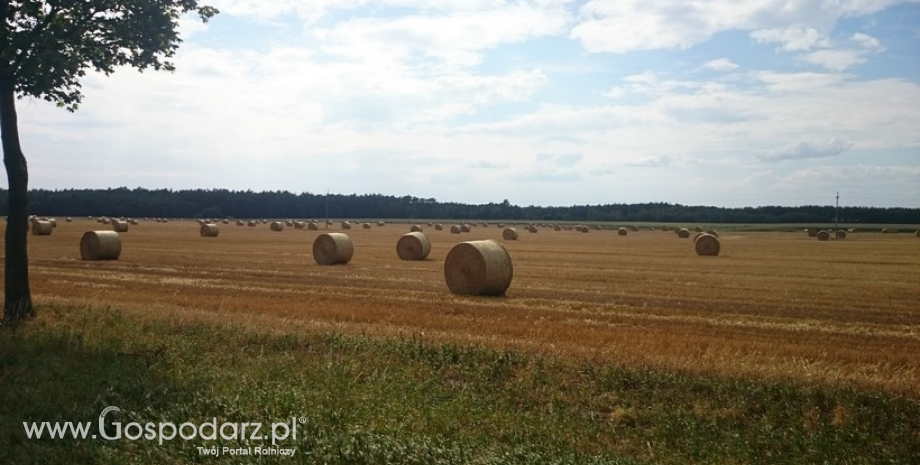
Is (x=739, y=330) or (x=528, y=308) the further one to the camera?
(x=528, y=308)

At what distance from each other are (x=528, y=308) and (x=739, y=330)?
5.08m

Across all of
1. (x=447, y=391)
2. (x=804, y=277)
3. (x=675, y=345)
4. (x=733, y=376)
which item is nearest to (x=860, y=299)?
(x=804, y=277)

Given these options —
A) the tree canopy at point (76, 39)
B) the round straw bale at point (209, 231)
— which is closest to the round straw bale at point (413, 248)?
the tree canopy at point (76, 39)

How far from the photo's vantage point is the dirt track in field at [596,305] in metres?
12.5

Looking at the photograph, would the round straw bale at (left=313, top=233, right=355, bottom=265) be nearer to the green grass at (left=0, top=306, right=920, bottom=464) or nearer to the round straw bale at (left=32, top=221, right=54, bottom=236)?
the green grass at (left=0, top=306, right=920, bottom=464)

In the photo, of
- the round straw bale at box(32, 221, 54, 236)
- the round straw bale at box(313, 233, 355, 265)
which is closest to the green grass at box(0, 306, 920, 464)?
the round straw bale at box(313, 233, 355, 265)

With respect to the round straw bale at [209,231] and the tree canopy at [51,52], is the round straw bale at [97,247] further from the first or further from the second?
the round straw bale at [209,231]

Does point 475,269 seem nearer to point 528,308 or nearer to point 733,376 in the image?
point 528,308

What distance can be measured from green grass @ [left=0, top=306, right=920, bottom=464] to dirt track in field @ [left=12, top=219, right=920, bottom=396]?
109 cm

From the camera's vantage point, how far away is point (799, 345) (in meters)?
13.7

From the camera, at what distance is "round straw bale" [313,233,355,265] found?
3372 cm

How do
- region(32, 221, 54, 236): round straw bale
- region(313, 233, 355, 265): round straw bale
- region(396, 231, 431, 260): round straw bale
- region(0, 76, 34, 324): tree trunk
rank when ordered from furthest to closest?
region(32, 221, 54, 236): round straw bale, region(396, 231, 431, 260): round straw bale, region(313, 233, 355, 265): round straw bale, region(0, 76, 34, 324): tree trunk

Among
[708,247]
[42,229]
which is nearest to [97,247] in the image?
[42,229]

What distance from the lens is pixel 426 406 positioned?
29.7 ft
